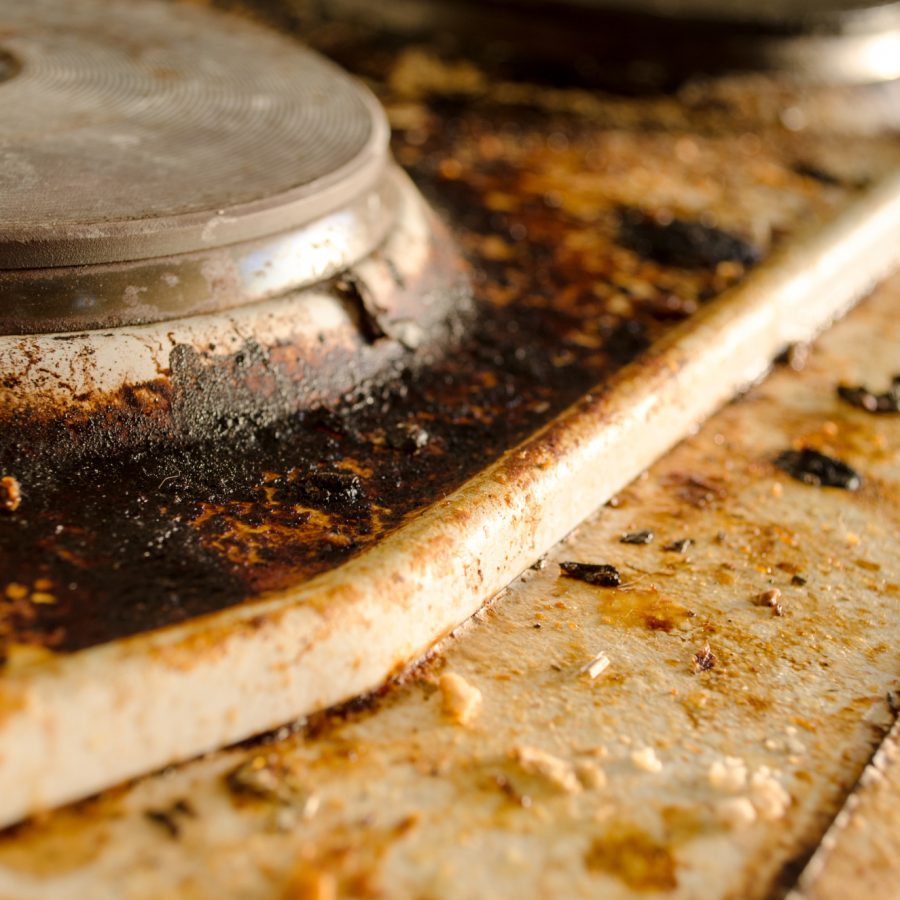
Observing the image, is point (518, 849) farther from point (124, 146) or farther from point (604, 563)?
point (124, 146)

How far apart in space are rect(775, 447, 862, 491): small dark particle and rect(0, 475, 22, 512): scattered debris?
124 centimetres

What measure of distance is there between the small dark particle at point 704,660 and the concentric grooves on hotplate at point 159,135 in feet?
2.91

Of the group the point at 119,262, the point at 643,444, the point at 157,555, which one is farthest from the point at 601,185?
the point at 157,555

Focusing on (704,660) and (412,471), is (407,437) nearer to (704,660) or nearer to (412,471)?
(412,471)

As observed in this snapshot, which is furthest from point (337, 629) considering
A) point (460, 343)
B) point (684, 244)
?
point (684, 244)

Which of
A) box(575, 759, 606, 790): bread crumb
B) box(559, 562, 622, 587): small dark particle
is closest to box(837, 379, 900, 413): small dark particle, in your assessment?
box(559, 562, 622, 587): small dark particle

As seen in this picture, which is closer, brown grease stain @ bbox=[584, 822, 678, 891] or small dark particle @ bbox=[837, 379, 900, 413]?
brown grease stain @ bbox=[584, 822, 678, 891]

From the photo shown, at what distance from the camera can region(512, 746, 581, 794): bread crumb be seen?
113 centimetres

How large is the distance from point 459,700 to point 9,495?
2.07ft

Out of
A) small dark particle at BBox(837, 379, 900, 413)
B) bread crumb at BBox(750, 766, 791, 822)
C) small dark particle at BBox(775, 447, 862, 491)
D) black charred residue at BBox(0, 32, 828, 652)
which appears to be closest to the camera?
bread crumb at BBox(750, 766, 791, 822)

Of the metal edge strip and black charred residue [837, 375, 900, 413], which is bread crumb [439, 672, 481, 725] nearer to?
the metal edge strip

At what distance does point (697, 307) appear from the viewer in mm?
2162

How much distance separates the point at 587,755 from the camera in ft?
3.87

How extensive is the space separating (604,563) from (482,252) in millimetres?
971
